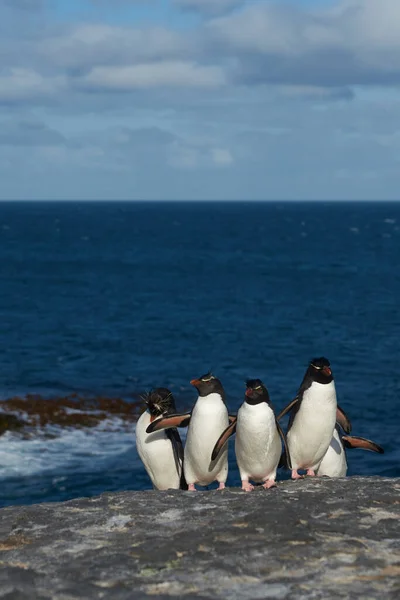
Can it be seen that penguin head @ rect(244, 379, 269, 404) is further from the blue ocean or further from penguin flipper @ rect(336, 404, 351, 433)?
the blue ocean

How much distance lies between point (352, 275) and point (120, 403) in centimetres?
6335

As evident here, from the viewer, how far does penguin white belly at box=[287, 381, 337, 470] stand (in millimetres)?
13500

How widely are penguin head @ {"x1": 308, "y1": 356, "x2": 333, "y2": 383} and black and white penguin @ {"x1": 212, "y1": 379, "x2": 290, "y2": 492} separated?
1016 mm

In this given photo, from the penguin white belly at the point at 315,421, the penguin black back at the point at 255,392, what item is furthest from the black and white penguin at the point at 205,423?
the penguin white belly at the point at 315,421

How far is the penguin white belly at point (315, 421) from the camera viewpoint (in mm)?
13500

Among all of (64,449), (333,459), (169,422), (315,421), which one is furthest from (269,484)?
(64,449)

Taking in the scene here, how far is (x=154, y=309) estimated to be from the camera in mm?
73812

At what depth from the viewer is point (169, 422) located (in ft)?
44.9

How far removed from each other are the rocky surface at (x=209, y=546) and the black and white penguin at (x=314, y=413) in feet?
6.39

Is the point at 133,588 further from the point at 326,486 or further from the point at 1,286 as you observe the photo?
the point at 1,286

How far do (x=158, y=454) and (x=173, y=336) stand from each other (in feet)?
A: 150

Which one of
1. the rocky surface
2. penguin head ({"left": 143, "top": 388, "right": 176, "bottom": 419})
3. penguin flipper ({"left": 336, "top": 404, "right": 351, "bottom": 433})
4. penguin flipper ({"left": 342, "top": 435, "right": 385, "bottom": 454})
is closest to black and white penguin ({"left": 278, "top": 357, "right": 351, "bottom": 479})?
penguin flipper ({"left": 336, "top": 404, "right": 351, "bottom": 433})

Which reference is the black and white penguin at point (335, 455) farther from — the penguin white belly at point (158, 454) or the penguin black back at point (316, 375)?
the penguin white belly at point (158, 454)

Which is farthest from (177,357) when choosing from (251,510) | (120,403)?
(251,510)
